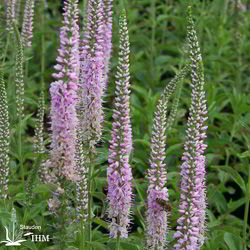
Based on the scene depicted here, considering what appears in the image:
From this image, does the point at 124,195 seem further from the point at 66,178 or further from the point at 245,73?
the point at 245,73

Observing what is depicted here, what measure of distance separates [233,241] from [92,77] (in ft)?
6.51

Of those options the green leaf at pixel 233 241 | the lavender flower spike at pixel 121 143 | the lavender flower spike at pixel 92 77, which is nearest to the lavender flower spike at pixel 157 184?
the lavender flower spike at pixel 121 143

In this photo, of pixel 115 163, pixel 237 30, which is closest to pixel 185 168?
pixel 115 163

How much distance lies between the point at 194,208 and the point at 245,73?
6.57 metres

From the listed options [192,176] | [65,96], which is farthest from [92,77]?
[192,176]

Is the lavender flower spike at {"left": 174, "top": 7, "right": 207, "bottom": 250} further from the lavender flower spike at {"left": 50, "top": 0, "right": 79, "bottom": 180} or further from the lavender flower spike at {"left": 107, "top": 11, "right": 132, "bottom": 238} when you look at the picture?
the lavender flower spike at {"left": 50, "top": 0, "right": 79, "bottom": 180}

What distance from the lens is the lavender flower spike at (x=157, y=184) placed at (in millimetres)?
3760

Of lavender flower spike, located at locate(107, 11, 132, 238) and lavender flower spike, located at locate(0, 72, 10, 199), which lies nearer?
lavender flower spike, located at locate(107, 11, 132, 238)

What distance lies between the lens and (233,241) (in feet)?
16.5

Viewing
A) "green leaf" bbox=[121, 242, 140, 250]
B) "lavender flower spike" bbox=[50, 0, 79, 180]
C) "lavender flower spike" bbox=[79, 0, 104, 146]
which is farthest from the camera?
"green leaf" bbox=[121, 242, 140, 250]

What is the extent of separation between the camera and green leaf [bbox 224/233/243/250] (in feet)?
16.3

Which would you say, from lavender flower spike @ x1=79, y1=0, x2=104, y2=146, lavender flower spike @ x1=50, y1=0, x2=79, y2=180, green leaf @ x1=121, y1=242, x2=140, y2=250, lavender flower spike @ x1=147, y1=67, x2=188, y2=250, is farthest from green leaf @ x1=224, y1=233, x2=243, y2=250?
lavender flower spike @ x1=50, y1=0, x2=79, y2=180

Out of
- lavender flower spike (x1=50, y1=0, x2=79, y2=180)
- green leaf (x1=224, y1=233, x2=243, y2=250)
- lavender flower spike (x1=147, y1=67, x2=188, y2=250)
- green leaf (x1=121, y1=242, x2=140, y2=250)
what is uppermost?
lavender flower spike (x1=50, y1=0, x2=79, y2=180)

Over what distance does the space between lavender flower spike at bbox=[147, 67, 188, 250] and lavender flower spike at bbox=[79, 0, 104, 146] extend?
52cm
